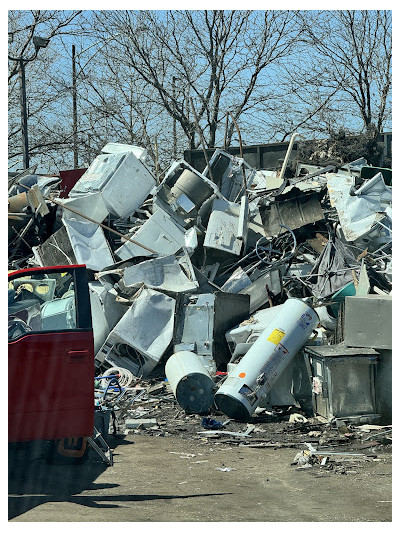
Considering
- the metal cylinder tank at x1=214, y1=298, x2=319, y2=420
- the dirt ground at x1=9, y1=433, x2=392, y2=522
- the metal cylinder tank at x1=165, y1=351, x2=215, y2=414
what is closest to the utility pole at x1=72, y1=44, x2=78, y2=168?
the metal cylinder tank at x1=165, y1=351, x2=215, y2=414

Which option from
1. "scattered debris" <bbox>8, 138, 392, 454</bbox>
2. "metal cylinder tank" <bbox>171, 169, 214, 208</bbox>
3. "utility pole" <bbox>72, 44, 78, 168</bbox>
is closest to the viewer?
"scattered debris" <bbox>8, 138, 392, 454</bbox>

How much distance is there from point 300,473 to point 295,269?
4.21m

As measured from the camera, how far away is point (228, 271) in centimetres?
907

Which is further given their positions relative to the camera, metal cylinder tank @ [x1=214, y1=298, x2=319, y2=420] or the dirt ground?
metal cylinder tank @ [x1=214, y1=298, x2=319, y2=420]

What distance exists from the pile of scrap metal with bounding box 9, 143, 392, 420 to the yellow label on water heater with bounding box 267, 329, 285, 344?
10 millimetres

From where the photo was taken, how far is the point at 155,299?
25.8 feet

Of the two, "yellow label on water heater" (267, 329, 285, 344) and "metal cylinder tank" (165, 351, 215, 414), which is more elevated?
"yellow label on water heater" (267, 329, 285, 344)

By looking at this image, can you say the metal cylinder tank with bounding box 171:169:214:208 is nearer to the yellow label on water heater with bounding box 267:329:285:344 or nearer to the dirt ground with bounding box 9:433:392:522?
the yellow label on water heater with bounding box 267:329:285:344

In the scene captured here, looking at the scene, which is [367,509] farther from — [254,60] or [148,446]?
[254,60]

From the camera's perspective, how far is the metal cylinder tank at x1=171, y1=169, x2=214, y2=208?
931 centimetres

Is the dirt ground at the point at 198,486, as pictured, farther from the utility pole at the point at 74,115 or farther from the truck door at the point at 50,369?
the utility pole at the point at 74,115

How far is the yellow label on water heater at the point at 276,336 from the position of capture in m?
6.58

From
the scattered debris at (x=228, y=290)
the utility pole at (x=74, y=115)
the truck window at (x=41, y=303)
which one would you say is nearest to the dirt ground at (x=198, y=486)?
the scattered debris at (x=228, y=290)

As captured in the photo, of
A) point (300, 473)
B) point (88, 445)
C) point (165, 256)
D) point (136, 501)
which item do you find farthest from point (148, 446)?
point (165, 256)
